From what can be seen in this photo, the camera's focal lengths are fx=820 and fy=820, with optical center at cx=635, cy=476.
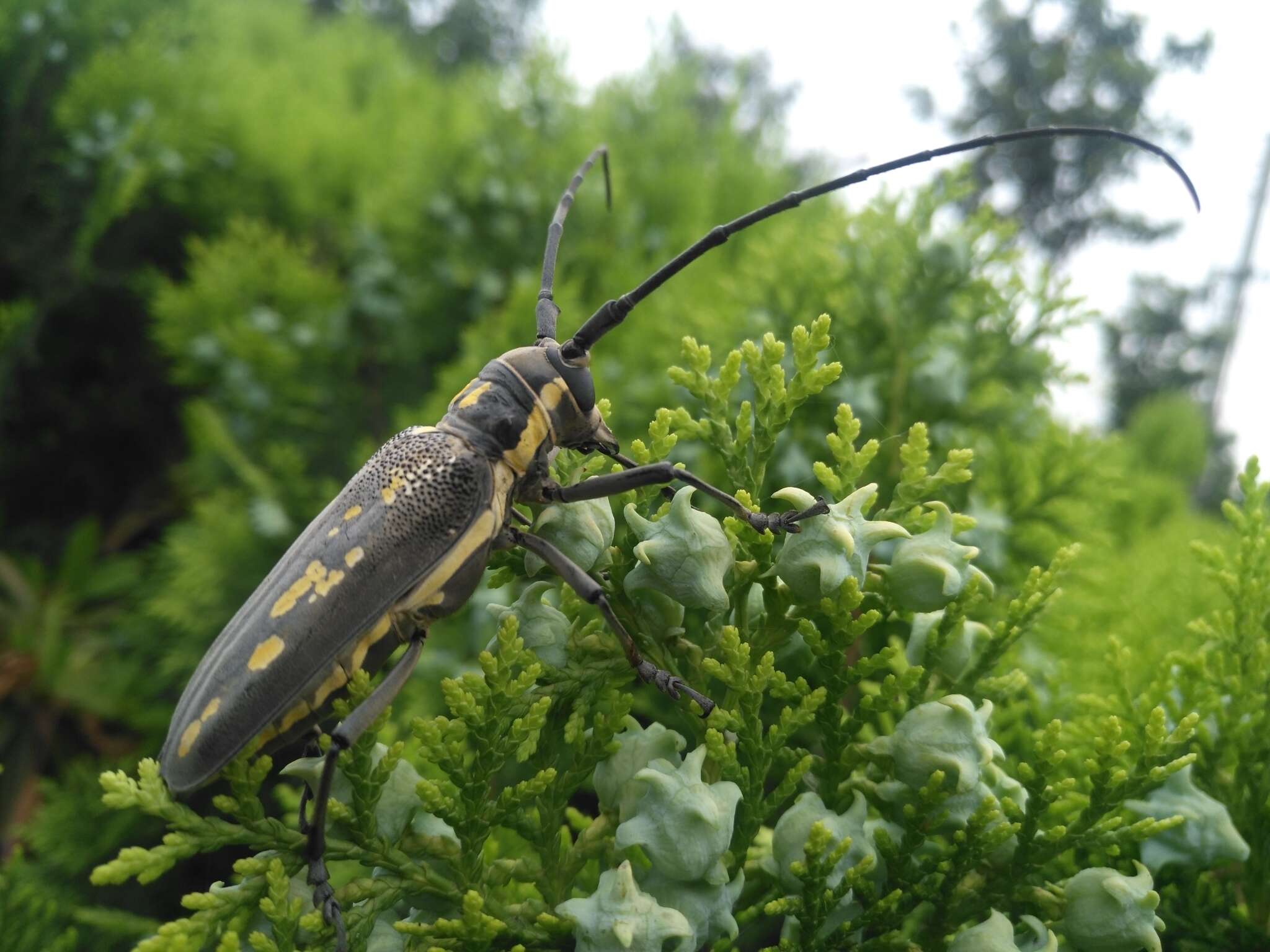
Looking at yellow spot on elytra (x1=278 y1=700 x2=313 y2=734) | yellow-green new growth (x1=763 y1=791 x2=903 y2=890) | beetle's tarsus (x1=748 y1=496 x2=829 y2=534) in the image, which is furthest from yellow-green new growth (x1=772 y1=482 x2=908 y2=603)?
yellow spot on elytra (x1=278 y1=700 x2=313 y2=734)

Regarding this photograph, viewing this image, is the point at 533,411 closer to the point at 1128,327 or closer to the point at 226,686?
the point at 226,686

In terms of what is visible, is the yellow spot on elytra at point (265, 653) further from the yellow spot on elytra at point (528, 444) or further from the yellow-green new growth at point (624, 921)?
the yellow-green new growth at point (624, 921)

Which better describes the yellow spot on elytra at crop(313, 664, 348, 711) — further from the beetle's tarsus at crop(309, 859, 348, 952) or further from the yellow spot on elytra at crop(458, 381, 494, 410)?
the yellow spot on elytra at crop(458, 381, 494, 410)

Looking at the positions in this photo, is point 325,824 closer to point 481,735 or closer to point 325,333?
point 481,735

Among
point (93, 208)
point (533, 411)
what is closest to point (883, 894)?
point (533, 411)

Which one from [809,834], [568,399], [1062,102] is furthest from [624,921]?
[1062,102]

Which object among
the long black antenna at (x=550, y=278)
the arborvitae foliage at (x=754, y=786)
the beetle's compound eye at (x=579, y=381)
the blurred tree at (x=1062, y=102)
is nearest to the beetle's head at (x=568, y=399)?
the beetle's compound eye at (x=579, y=381)

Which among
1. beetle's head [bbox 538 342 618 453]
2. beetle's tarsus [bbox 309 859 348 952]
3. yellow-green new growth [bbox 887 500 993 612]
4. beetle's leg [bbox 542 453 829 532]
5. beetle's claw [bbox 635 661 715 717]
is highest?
beetle's head [bbox 538 342 618 453]

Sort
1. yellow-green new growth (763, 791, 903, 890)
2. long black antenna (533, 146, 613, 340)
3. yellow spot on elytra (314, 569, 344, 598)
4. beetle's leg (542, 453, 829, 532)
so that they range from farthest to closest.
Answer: long black antenna (533, 146, 613, 340)
yellow spot on elytra (314, 569, 344, 598)
beetle's leg (542, 453, 829, 532)
yellow-green new growth (763, 791, 903, 890)

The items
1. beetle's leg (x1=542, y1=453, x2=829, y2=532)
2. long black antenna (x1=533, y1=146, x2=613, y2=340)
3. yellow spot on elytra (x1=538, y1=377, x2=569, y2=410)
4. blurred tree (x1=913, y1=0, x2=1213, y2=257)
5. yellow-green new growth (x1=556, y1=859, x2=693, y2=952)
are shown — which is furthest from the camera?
blurred tree (x1=913, y1=0, x2=1213, y2=257)
